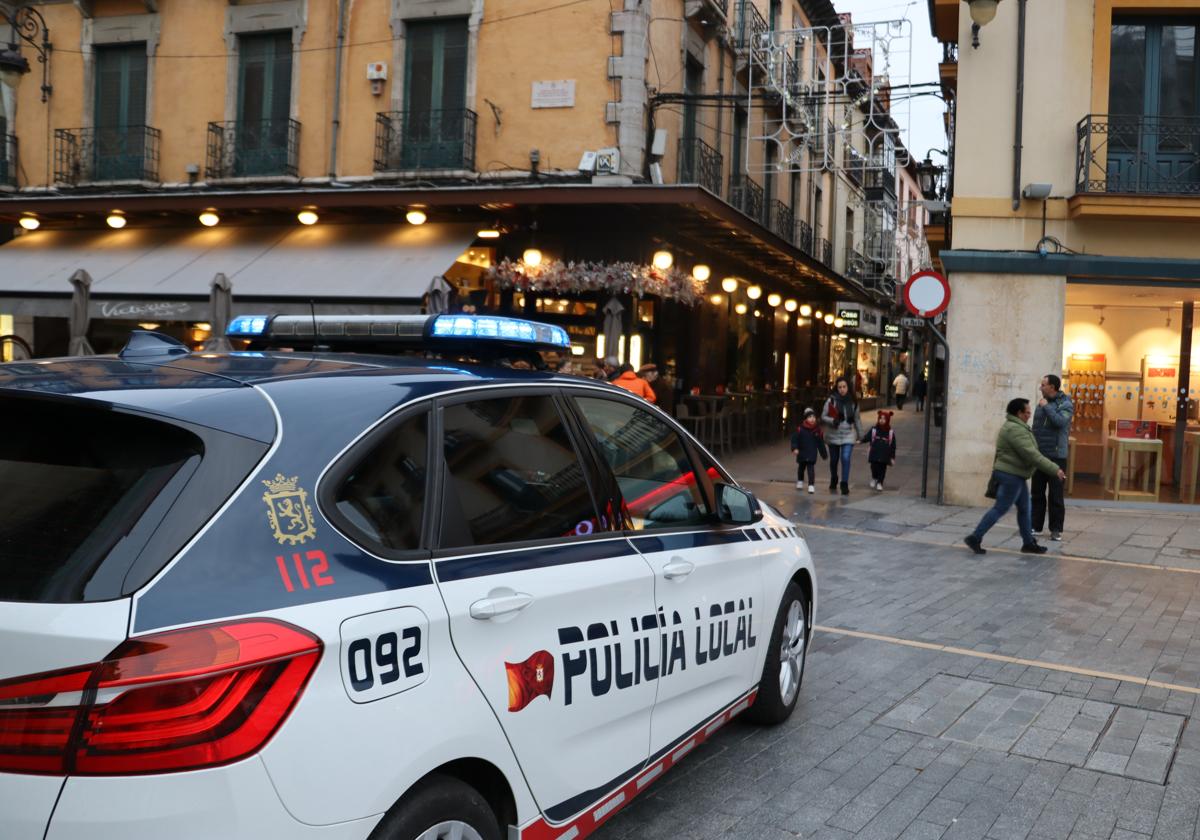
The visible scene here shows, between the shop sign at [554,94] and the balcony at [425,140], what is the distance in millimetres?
1088

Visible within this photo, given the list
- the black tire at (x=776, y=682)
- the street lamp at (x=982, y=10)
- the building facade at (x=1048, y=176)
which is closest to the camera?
the black tire at (x=776, y=682)

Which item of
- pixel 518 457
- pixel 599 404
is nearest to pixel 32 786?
A: pixel 518 457

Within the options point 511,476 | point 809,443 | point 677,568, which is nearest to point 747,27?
point 809,443

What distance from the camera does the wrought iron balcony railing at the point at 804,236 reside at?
2757cm

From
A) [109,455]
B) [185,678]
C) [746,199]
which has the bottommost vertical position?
[185,678]

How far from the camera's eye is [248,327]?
4.38 metres

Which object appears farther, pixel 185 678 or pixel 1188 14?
pixel 1188 14

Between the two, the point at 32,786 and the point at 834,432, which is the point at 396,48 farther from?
the point at 32,786

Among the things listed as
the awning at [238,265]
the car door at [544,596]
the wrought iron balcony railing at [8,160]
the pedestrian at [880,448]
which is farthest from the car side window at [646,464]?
the wrought iron balcony railing at [8,160]

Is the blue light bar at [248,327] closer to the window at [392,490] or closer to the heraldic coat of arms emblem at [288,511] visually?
the window at [392,490]

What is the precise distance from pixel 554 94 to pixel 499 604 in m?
15.1

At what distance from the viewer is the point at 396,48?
17.7 metres

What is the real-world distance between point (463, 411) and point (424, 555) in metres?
0.56

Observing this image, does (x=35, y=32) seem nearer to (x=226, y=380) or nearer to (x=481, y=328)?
(x=481, y=328)
